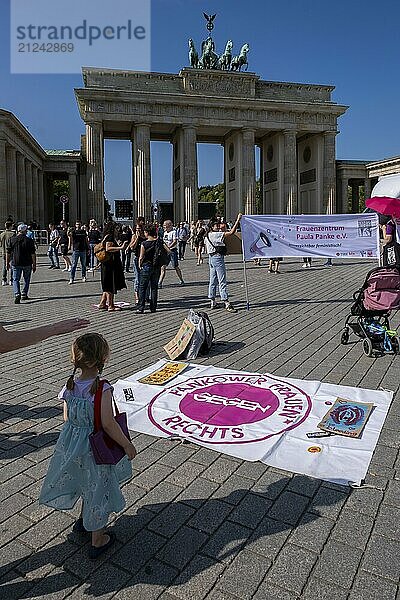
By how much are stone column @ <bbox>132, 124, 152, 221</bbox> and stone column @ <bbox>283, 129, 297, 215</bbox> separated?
646 inches

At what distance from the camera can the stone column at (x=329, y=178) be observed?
198 feet

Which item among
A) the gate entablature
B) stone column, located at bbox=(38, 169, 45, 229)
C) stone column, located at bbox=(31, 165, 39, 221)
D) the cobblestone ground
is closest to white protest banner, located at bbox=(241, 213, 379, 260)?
the cobblestone ground

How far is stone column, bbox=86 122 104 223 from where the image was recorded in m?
53.9

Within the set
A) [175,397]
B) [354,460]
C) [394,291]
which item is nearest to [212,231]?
[394,291]

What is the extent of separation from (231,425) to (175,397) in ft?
3.28

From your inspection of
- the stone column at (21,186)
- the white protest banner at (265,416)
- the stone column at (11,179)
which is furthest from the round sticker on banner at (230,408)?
the stone column at (21,186)

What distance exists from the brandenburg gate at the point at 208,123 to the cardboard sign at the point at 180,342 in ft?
158

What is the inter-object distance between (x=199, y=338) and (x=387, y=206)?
435 centimetres

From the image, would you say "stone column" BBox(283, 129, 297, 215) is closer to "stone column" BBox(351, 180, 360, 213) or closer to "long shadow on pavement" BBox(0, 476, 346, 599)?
"stone column" BBox(351, 180, 360, 213)

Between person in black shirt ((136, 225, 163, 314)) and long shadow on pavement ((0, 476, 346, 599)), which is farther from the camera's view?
person in black shirt ((136, 225, 163, 314))

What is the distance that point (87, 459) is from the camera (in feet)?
9.55

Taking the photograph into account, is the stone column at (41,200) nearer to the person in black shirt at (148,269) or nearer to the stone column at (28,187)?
the stone column at (28,187)

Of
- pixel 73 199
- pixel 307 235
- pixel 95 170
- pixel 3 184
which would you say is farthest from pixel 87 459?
pixel 73 199

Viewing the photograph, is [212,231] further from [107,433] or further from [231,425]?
[107,433]
